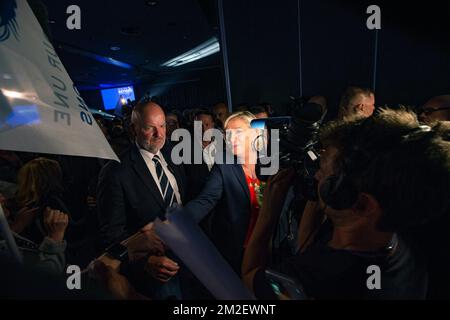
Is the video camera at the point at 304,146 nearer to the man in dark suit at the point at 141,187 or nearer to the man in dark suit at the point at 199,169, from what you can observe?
the man in dark suit at the point at 141,187

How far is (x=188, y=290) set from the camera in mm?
1876

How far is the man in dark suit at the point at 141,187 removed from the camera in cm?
157

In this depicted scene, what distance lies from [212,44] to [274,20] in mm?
6136

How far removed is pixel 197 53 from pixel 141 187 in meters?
9.86

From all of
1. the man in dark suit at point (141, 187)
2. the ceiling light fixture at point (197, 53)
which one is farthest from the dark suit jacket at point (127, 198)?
the ceiling light fixture at point (197, 53)

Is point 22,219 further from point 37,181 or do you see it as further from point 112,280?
point 112,280

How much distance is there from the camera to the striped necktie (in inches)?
69.4

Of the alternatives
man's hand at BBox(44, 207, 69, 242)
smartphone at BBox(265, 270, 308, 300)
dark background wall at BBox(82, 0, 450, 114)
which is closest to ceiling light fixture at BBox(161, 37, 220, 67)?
dark background wall at BBox(82, 0, 450, 114)

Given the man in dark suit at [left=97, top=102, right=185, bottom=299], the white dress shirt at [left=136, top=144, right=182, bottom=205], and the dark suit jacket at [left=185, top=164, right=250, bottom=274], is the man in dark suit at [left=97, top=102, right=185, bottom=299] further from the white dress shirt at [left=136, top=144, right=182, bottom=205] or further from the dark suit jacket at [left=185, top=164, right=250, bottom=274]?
the dark suit jacket at [left=185, top=164, right=250, bottom=274]

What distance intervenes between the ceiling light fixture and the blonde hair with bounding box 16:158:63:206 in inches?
311

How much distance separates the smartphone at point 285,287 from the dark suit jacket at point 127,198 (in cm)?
103
